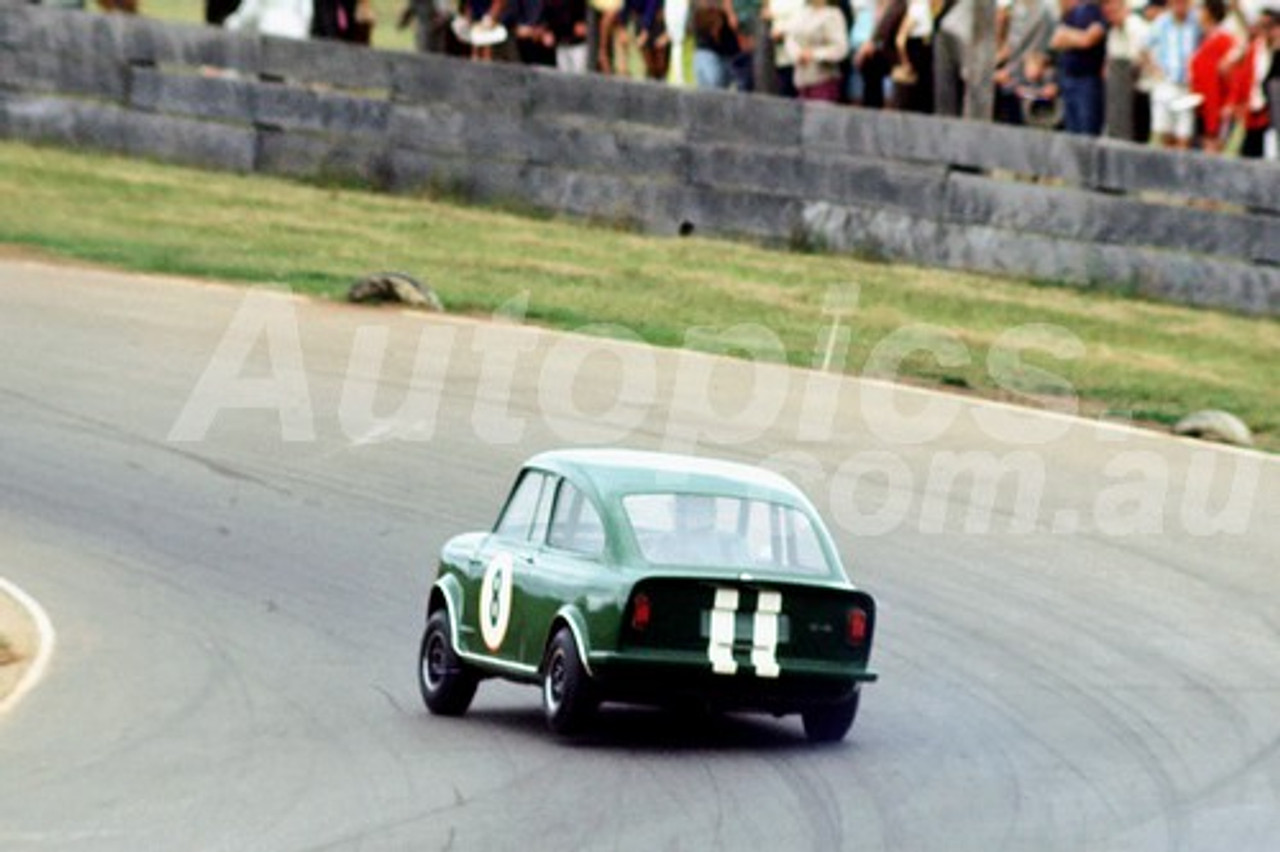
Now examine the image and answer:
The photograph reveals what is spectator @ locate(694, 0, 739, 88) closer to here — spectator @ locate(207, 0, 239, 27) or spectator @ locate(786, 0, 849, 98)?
spectator @ locate(786, 0, 849, 98)

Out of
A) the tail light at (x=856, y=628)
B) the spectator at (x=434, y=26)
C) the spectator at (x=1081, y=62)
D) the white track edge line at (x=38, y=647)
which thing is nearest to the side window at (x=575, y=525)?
the tail light at (x=856, y=628)

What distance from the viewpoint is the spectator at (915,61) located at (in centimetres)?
2644

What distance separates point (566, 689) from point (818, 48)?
1640 cm

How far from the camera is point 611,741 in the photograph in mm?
11906

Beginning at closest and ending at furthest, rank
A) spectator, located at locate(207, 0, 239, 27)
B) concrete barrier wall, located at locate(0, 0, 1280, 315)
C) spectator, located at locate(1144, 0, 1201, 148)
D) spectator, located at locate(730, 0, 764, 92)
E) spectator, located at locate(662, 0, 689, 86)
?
spectator, located at locate(1144, 0, 1201, 148) → concrete barrier wall, located at locate(0, 0, 1280, 315) → spectator, located at locate(730, 0, 764, 92) → spectator, located at locate(662, 0, 689, 86) → spectator, located at locate(207, 0, 239, 27)

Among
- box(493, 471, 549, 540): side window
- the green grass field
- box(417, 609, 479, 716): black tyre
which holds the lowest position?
the green grass field

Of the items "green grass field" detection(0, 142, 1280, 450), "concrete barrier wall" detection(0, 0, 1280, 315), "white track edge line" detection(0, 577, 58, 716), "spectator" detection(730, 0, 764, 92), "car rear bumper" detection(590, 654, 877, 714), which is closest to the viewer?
"car rear bumper" detection(590, 654, 877, 714)

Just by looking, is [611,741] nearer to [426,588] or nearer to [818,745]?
[818,745]

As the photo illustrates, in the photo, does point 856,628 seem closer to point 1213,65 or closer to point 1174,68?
point 1213,65

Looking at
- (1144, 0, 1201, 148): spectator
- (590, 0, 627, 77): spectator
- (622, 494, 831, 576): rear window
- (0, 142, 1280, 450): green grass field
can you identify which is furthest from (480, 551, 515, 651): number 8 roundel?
(590, 0, 627, 77): spectator

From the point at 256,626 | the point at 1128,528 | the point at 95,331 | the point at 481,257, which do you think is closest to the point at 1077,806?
the point at 256,626

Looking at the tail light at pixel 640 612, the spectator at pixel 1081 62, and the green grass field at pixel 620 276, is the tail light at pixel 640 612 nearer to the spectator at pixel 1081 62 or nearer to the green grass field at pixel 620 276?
the green grass field at pixel 620 276

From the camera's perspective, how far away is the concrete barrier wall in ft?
83.5

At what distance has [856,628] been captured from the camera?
11758mm
